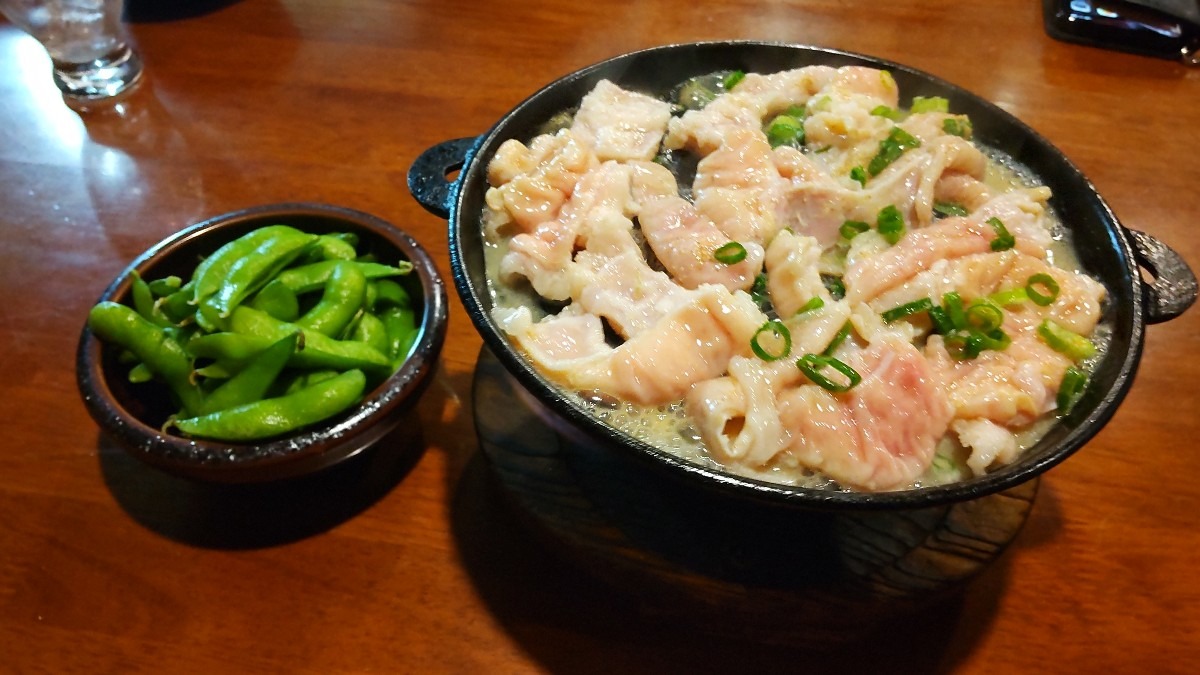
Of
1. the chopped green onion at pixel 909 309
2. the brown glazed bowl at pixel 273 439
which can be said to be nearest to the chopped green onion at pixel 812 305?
the chopped green onion at pixel 909 309

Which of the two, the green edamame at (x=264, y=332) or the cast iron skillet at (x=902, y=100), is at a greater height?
the cast iron skillet at (x=902, y=100)

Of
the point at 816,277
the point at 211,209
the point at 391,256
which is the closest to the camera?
the point at 816,277

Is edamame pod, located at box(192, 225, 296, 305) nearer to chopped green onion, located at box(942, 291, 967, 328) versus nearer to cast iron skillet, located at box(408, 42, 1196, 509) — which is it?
cast iron skillet, located at box(408, 42, 1196, 509)

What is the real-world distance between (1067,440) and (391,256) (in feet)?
4.57

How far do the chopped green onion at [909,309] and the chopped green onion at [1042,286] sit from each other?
0.17 meters

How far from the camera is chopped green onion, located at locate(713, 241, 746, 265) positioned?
4.27 ft

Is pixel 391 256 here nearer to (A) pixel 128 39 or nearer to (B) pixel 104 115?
(B) pixel 104 115

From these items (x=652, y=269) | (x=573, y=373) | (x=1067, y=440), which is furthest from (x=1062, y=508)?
(x=573, y=373)

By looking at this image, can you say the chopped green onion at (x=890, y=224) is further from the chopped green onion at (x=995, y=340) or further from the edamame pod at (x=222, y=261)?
the edamame pod at (x=222, y=261)

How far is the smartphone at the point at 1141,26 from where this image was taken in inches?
109

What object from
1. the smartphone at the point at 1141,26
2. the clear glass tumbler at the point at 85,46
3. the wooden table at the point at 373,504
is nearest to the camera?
the wooden table at the point at 373,504

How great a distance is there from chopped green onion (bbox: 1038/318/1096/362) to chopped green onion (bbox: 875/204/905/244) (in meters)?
0.28

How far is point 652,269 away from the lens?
136 cm

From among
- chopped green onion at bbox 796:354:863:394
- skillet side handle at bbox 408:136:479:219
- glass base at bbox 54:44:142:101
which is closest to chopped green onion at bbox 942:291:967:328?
chopped green onion at bbox 796:354:863:394
